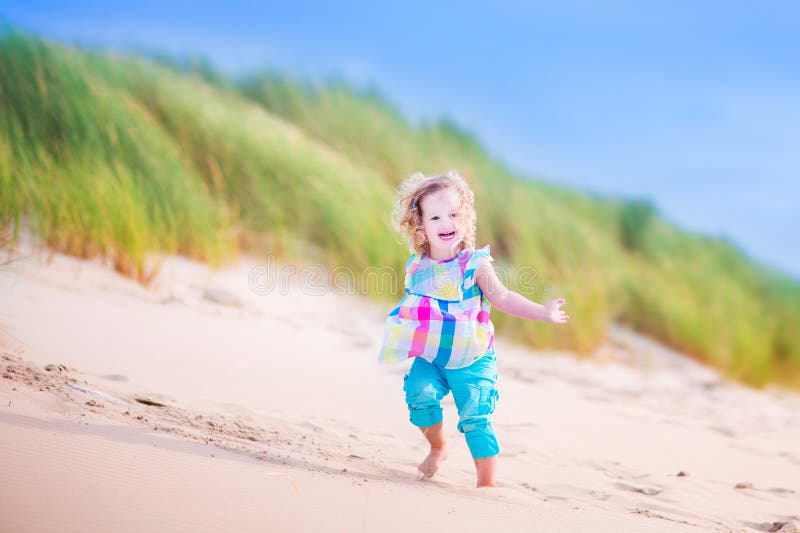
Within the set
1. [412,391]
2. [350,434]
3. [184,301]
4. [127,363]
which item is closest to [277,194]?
[184,301]

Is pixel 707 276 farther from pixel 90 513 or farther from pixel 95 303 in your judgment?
pixel 90 513

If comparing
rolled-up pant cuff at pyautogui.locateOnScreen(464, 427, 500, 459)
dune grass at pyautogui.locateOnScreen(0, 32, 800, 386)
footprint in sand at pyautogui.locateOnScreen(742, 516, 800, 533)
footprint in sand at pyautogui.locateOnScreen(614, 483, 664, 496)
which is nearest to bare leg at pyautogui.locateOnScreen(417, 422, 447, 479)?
rolled-up pant cuff at pyautogui.locateOnScreen(464, 427, 500, 459)

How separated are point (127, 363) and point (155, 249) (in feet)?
6.27

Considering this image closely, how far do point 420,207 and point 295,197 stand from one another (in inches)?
157

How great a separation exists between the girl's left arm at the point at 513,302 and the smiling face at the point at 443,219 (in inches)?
6.0

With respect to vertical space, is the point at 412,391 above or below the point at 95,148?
below

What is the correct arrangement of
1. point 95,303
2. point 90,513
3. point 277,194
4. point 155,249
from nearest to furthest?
point 90,513 < point 95,303 < point 155,249 < point 277,194

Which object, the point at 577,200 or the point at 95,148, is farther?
the point at 577,200

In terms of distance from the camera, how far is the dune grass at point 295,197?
5.64 m

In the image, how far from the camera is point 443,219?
3275 millimetres

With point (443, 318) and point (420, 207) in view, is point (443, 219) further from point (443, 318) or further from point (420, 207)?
point (443, 318)

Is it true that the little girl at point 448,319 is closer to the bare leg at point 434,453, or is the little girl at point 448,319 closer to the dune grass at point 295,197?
the bare leg at point 434,453

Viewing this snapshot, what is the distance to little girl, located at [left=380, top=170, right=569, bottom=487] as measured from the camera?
315 cm

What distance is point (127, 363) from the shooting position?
4000 millimetres
